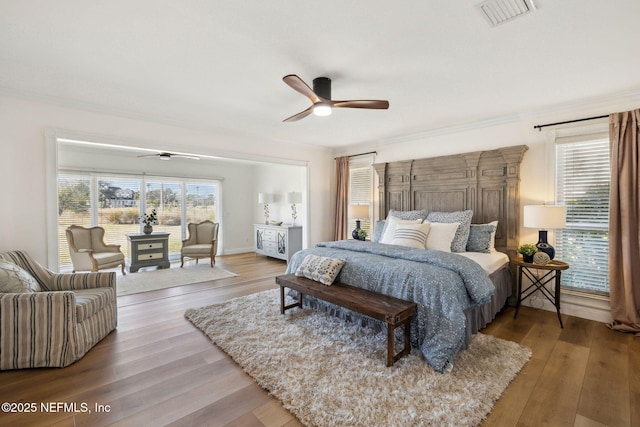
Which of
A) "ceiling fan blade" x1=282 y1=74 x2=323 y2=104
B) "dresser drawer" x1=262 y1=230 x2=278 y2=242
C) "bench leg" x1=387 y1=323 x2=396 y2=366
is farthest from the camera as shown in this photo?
"dresser drawer" x1=262 y1=230 x2=278 y2=242

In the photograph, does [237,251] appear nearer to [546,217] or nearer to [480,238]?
[480,238]

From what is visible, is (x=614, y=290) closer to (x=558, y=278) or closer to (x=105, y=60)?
(x=558, y=278)

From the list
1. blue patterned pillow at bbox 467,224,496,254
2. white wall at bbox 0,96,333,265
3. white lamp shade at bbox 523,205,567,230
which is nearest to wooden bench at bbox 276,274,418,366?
blue patterned pillow at bbox 467,224,496,254

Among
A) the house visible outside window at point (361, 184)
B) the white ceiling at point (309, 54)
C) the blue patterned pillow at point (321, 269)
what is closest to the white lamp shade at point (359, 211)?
the house visible outside window at point (361, 184)

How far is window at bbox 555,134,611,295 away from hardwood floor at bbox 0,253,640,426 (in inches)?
22.1

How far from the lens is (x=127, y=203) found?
21.1 ft

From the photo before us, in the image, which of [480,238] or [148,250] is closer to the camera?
[480,238]

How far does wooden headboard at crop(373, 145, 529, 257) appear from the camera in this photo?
3826mm

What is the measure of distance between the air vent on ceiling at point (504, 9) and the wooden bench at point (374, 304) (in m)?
2.10

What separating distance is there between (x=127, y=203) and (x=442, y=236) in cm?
633

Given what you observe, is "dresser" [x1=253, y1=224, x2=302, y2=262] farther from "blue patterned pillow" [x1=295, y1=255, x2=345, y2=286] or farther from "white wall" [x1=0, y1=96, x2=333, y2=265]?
"blue patterned pillow" [x1=295, y1=255, x2=345, y2=286]

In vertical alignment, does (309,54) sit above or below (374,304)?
above

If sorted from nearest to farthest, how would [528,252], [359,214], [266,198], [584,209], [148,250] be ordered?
[528,252] < [584,209] < [359,214] < [148,250] < [266,198]

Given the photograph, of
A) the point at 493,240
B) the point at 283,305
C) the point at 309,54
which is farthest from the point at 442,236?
the point at 309,54
